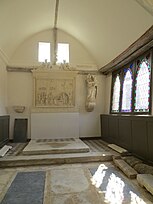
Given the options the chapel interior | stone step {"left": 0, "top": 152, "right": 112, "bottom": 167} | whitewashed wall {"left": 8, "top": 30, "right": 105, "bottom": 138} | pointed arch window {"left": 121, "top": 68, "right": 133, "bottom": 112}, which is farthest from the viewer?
whitewashed wall {"left": 8, "top": 30, "right": 105, "bottom": 138}

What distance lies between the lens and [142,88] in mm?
4734

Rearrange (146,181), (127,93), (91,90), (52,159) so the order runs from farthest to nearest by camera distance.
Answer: (91,90) → (127,93) → (52,159) → (146,181)

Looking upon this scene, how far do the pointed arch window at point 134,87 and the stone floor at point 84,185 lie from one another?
6.02ft

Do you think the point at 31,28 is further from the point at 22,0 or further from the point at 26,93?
the point at 26,93

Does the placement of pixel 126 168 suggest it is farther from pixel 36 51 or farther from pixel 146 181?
pixel 36 51

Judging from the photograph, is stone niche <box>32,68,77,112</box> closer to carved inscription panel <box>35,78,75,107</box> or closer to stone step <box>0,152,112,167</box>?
carved inscription panel <box>35,78,75,107</box>

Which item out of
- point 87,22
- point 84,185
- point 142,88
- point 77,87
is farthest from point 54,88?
point 84,185

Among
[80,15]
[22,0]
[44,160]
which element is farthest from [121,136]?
[22,0]

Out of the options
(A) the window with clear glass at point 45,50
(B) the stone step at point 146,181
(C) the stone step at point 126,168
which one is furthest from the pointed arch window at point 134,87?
(A) the window with clear glass at point 45,50

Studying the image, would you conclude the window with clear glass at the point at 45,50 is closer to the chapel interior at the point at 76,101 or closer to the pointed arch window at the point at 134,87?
the chapel interior at the point at 76,101

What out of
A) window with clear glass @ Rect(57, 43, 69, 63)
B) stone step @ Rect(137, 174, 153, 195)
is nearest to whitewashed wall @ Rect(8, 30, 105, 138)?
window with clear glass @ Rect(57, 43, 69, 63)

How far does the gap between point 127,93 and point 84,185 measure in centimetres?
348

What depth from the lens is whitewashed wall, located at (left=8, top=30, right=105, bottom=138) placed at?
677cm

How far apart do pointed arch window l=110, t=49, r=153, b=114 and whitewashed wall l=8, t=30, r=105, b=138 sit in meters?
0.89
